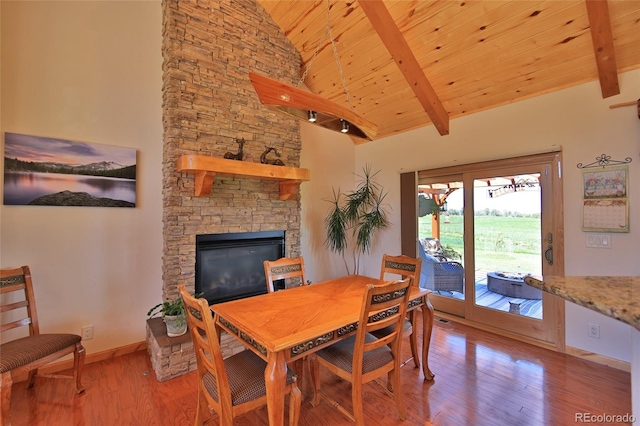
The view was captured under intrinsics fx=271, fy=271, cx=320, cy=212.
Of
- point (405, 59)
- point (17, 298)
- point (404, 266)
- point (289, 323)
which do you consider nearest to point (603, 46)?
point (405, 59)

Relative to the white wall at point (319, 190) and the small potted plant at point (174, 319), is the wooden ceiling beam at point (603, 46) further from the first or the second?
the small potted plant at point (174, 319)

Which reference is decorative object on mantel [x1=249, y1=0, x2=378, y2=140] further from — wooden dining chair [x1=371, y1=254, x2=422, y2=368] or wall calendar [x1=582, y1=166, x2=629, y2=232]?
wall calendar [x1=582, y1=166, x2=629, y2=232]

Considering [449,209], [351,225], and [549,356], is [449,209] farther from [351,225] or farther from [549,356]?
[549,356]

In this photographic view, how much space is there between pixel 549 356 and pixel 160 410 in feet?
11.3

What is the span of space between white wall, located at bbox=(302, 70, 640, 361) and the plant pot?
140 inches

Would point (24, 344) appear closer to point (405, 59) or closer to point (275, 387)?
point (275, 387)

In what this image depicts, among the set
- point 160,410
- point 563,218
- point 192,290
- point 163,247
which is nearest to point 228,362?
point 160,410

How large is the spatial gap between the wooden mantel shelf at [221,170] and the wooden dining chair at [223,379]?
144cm

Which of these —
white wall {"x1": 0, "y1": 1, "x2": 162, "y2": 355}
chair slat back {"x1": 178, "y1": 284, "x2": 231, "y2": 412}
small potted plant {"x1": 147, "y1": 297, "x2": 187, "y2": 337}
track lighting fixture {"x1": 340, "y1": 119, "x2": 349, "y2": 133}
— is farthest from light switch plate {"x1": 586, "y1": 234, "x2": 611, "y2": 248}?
white wall {"x1": 0, "y1": 1, "x2": 162, "y2": 355}

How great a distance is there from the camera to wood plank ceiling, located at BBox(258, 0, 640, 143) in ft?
7.41

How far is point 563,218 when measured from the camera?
2758 mm

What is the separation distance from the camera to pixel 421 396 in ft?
6.73

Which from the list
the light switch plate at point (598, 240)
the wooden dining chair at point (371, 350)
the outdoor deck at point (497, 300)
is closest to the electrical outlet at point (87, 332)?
the wooden dining chair at point (371, 350)

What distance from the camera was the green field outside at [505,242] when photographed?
9.82 feet
